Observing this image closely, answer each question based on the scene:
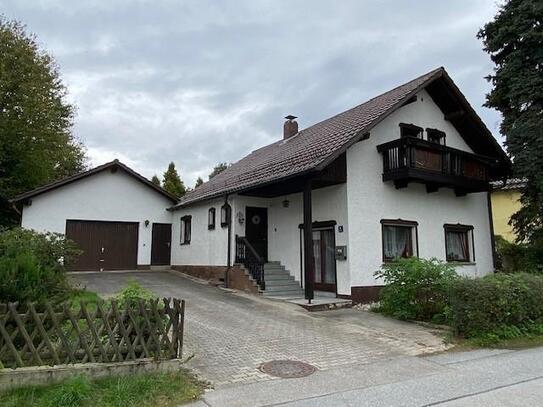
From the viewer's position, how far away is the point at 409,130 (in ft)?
48.0

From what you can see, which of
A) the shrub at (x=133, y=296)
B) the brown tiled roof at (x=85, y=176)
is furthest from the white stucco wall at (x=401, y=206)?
the brown tiled roof at (x=85, y=176)

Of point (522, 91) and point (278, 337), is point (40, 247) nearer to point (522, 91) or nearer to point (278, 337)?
point (278, 337)

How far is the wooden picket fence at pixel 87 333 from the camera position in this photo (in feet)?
16.0

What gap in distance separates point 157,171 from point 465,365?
41804 millimetres

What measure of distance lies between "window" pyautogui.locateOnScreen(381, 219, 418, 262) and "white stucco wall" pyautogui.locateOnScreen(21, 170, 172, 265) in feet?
38.6

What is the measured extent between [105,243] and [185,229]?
143 inches

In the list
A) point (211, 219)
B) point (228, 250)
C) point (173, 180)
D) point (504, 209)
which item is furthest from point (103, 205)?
point (173, 180)

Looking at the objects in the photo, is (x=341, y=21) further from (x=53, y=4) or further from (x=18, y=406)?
(x=18, y=406)

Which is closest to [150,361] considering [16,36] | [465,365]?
[465,365]

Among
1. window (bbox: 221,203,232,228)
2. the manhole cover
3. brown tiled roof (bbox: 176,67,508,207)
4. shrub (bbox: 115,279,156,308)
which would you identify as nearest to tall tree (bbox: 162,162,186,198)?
brown tiled roof (bbox: 176,67,508,207)

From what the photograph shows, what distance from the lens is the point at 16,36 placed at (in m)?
21.8

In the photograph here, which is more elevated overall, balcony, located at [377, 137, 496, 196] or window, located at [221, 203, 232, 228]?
balcony, located at [377, 137, 496, 196]

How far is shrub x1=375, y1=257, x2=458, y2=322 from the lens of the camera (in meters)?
9.88

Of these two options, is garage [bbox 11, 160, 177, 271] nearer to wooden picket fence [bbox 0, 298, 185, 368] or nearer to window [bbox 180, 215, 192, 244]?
window [bbox 180, 215, 192, 244]
